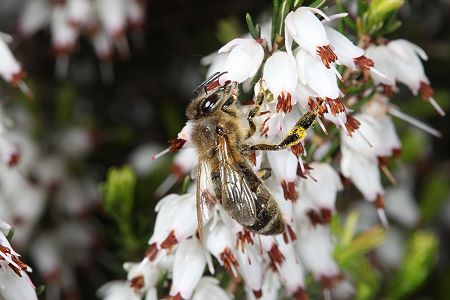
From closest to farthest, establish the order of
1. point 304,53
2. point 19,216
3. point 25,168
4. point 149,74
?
1. point 304,53
2. point 19,216
3. point 25,168
4. point 149,74

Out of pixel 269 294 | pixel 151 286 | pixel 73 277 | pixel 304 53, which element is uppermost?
pixel 304 53

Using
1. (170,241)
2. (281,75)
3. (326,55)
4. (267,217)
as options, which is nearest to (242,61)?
(281,75)

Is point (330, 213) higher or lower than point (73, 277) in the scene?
higher

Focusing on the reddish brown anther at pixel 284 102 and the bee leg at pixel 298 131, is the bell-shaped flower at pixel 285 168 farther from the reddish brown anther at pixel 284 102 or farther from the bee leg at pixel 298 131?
the reddish brown anther at pixel 284 102

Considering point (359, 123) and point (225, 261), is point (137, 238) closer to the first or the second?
point (225, 261)

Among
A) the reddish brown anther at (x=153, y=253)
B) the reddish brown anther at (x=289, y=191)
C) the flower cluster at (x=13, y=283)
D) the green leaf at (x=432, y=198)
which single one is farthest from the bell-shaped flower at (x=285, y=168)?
the green leaf at (x=432, y=198)

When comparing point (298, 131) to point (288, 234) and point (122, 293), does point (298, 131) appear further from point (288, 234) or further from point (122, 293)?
point (122, 293)

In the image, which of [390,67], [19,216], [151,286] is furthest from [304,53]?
[19,216]
